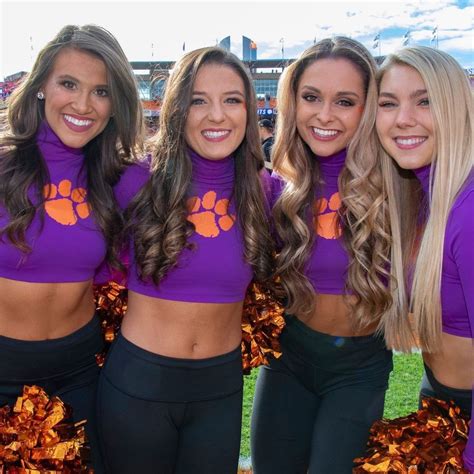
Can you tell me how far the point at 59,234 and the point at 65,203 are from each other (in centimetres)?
14

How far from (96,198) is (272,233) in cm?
74

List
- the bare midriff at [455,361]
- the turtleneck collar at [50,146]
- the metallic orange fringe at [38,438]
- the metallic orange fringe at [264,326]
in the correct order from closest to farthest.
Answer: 1. the metallic orange fringe at [38,438]
2. the bare midriff at [455,361]
3. the turtleneck collar at [50,146]
4. the metallic orange fringe at [264,326]

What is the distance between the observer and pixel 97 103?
2316 mm

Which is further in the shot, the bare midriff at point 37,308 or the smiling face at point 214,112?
the smiling face at point 214,112

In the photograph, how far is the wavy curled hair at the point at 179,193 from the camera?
218 centimetres

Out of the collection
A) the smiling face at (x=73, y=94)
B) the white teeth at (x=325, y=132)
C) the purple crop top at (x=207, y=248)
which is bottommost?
the purple crop top at (x=207, y=248)

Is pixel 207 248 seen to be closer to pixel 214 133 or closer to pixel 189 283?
pixel 189 283

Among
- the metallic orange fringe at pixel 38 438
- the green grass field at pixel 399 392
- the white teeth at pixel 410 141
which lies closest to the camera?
the metallic orange fringe at pixel 38 438

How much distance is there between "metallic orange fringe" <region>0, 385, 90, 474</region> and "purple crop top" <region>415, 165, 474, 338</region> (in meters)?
1.29

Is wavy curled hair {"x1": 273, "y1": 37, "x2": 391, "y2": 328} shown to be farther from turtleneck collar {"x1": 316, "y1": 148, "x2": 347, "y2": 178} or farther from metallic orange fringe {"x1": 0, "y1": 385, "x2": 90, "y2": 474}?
metallic orange fringe {"x1": 0, "y1": 385, "x2": 90, "y2": 474}

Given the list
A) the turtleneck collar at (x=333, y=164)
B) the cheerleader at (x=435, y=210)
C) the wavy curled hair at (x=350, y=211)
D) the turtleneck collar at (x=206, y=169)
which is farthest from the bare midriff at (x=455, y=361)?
the turtleneck collar at (x=206, y=169)

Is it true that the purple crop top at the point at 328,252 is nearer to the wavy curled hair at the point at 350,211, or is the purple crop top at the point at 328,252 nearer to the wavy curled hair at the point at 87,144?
the wavy curled hair at the point at 350,211

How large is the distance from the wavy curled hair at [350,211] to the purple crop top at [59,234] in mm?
760

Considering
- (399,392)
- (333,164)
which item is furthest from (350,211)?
(399,392)
